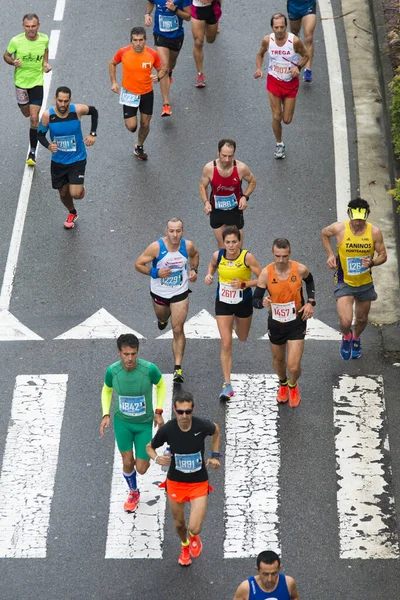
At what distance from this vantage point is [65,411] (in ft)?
48.6

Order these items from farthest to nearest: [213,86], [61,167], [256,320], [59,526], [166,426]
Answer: [213,86], [61,167], [256,320], [59,526], [166,426]

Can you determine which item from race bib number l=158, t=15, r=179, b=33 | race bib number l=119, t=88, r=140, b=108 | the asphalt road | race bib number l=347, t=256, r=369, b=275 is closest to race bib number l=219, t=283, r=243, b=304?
the asphalt road

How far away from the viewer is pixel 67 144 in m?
17.5

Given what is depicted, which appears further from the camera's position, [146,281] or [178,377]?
[146,281]

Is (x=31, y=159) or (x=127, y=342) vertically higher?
(x=31, y=159)

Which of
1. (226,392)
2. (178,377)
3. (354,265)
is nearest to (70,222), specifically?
(178,377)

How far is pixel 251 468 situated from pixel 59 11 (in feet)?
36.3

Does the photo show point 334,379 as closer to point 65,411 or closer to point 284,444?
point 284,444

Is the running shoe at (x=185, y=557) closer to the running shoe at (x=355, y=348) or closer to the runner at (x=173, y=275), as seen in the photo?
the runner at (x=173, y=275)

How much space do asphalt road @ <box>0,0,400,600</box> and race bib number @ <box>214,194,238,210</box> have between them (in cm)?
97

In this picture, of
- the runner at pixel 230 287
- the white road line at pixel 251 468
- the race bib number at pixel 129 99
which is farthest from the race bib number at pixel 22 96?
the white road line at pixel 251 468

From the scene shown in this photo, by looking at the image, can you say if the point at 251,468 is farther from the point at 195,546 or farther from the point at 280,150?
the point at 280,150

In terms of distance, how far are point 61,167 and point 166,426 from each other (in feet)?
20.1

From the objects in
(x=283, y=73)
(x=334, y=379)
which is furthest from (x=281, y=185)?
(x=334, y=379)
